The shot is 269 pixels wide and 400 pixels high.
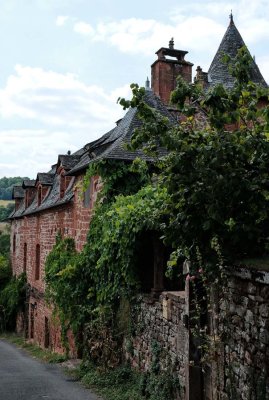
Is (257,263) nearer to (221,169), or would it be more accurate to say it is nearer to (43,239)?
(221,169)

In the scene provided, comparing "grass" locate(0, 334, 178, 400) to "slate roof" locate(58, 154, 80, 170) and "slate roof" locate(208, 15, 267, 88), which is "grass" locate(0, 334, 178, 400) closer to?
"slate roof" locate(58, 154, 80, 170)

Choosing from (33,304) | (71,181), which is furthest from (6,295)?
(71,181)

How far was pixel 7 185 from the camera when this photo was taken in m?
115

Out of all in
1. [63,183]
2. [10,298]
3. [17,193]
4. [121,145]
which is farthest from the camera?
[17,193]

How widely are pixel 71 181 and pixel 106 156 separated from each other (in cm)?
609

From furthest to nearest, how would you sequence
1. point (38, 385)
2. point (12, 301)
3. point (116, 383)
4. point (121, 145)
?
point (12, 301)
point (121, 145)
point (38, 385)
point (116, 383)

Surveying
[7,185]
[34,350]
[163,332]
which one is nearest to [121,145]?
[163,332]

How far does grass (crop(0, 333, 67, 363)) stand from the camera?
45.9 feet

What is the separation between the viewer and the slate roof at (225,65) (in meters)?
17.4

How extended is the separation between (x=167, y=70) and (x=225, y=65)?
230 cm

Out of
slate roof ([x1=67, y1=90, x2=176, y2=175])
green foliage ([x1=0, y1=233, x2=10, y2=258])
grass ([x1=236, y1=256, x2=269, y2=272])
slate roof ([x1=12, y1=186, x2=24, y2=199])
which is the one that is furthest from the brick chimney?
green foliage ([x1=0, y1=233, x2=10, y2=258])

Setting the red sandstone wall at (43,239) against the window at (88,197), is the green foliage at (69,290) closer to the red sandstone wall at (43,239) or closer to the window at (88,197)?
the red sandstone wall at (43,239)

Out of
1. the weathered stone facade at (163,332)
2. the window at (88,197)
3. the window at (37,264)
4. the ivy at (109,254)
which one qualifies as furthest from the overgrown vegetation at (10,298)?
the weathered stone facade at (163,332)

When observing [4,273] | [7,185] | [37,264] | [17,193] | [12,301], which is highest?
[7,185]
